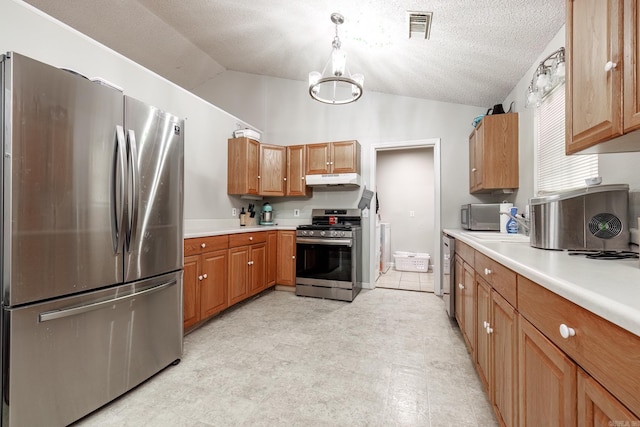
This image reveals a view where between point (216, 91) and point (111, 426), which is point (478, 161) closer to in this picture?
point (111, 426)

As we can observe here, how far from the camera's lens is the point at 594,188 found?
134 cm

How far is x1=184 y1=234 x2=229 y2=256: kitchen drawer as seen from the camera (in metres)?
2.42

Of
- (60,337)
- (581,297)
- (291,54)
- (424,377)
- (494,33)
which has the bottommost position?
(424,377)

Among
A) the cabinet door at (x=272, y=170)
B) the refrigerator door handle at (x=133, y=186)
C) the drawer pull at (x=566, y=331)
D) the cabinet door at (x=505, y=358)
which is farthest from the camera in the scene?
the cabinet door at (x=272, y=170)

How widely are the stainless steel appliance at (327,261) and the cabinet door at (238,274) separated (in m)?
0.74

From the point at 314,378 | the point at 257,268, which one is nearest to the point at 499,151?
the point at 314,378

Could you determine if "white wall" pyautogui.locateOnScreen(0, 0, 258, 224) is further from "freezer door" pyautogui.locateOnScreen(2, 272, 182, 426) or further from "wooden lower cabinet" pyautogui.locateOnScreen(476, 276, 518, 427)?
"wooden lower cabinet" pyautogui.locateOnScreen(476, 276, 518, 427)

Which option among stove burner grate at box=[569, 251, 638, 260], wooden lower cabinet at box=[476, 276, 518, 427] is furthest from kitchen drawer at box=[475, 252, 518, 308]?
stove burner grate at box=[569, 251, 638, 260]

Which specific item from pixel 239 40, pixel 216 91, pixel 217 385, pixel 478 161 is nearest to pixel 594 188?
pixel 478 161

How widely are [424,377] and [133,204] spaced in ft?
7.00

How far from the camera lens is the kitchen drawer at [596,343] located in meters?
0.53

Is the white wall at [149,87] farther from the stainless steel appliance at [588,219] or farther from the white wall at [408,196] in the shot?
the white wall at [408,196]

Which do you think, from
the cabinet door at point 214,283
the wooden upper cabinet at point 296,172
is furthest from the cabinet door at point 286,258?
the cabinet door at point 214,283

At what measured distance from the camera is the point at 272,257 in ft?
12.6
